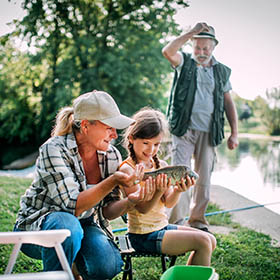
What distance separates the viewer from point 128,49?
12242mm

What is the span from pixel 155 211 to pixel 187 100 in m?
1.73

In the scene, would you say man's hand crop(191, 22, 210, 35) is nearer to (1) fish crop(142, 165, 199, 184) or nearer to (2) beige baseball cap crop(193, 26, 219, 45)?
(2) beige baseball cap crop(193, 26, 219, 45)

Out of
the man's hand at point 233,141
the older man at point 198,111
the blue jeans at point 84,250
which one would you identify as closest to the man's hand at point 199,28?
the older man at point 198,111

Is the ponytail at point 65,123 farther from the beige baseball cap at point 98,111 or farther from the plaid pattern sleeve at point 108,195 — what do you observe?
the plaid pattern sleeve at point 108,195

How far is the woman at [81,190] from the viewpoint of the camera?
192cm

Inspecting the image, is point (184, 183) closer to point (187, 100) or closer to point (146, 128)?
point (146, 128)

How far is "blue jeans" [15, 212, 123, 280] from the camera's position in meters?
1.85

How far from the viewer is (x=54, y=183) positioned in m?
1.97

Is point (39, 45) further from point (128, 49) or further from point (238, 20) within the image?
point (238, 20)

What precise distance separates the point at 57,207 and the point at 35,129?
461 inches

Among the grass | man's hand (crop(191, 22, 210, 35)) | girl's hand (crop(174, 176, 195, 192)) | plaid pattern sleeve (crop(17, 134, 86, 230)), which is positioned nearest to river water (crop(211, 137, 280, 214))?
the grass

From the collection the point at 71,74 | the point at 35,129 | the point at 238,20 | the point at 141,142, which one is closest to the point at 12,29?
the point at 71,74

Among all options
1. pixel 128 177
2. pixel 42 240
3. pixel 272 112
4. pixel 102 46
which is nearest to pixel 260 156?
pixel 272 112

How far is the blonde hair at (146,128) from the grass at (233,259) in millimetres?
935
